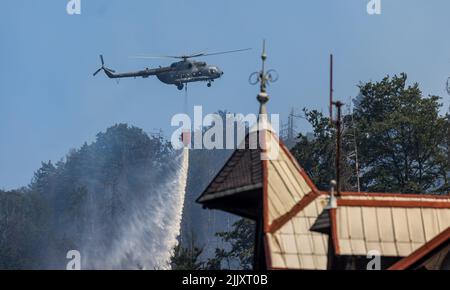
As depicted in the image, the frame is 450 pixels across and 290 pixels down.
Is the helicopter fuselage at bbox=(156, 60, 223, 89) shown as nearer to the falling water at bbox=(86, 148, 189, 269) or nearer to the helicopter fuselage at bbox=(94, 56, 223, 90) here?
the helicopter fuselage at bbox=(94, 56, 223, 90)

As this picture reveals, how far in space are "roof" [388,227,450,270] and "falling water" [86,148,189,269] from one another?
382 ft

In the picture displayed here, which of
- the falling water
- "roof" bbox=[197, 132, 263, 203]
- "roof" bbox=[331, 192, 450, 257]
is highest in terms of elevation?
the falling water

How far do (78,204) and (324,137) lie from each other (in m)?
88.4

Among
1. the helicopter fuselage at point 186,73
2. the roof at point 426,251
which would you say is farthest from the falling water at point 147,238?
the roof at point 426,251

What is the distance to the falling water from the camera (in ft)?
516

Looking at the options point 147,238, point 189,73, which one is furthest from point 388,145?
point 147,238

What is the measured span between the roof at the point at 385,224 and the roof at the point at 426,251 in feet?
5.79

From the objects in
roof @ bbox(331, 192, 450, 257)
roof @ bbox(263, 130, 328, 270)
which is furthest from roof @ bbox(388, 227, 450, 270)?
roof @ bbox(263, 130, 328, 270)

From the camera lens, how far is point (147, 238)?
172 meters

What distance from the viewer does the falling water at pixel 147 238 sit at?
15738 centimetres

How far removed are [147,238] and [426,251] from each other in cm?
14447

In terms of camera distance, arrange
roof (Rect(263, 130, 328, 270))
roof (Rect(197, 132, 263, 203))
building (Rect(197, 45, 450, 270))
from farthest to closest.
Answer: roof (Rect(197, 132, 263, 203))
roof (Rect(263, 130, 328, 270))
building (Rect(197, 45, 450, 270))

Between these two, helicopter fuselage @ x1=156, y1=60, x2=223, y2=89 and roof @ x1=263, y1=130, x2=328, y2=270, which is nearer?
roof @ x1=263, y1=130, x2=328, y2=270
